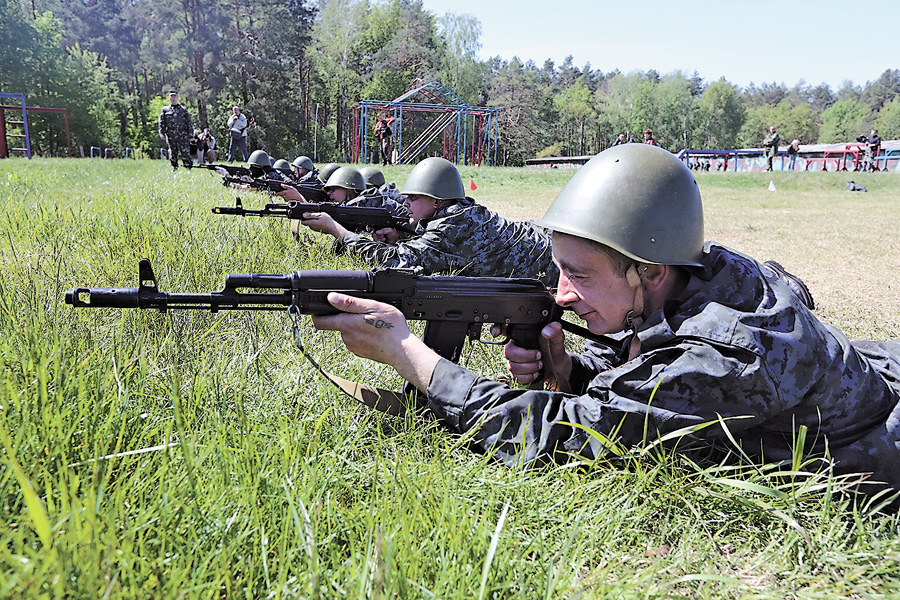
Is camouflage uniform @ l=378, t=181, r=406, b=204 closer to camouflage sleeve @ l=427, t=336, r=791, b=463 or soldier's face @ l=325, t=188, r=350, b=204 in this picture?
soldier's face @ l=325, t=188, r=350, b=204

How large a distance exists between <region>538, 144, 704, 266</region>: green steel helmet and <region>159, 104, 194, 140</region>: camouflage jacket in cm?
2286

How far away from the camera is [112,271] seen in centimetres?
418

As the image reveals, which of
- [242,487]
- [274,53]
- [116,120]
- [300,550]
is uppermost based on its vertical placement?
[274,53]

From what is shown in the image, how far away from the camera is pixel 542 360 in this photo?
10.4ft

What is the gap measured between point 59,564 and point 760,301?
7.25 ft

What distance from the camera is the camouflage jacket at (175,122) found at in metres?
22.1

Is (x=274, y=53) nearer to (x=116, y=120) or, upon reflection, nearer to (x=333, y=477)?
(x=116, y=120)

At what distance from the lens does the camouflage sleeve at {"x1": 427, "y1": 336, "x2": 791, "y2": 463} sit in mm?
2146

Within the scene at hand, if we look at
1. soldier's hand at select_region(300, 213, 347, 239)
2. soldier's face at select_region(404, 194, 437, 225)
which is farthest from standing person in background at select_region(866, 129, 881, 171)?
soldier's hand at select_region(300, 213, 347, 239)

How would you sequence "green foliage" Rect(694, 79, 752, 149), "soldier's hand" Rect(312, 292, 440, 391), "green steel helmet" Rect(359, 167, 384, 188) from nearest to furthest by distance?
"soldier's hand" Rect(312, 292, 440, 391)
"green steel helmet" Rect(359, 167, 384, 188)
"green foliage" Rect(694, 79, 752, 149)

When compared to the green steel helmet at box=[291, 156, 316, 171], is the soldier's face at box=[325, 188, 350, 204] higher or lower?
lower

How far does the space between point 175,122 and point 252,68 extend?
135ft

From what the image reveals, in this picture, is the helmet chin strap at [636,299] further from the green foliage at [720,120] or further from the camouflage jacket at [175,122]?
the green foliage at [720,120]

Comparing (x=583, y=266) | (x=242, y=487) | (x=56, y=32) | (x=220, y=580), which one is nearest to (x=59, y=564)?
(x=220, y=580)
